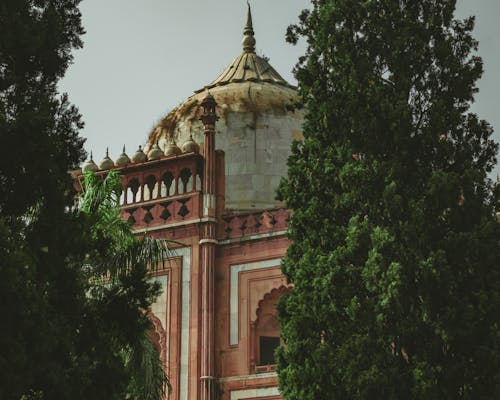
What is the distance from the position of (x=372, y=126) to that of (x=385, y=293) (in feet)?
8.38

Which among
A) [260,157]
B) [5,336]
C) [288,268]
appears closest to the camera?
[5,336]

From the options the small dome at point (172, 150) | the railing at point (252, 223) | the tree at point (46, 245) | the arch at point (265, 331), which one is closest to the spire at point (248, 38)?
the small dome at point (172, 150)

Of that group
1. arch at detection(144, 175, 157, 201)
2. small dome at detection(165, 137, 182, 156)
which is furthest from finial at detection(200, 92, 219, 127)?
arch at detection(144, 175, 157, 201)

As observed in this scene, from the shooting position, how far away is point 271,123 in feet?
87.8

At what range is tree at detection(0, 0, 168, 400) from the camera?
10.5 meters

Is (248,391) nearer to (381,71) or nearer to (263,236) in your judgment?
(263,236)

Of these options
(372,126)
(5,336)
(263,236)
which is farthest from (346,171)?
(263,236)

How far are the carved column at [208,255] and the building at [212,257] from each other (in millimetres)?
22

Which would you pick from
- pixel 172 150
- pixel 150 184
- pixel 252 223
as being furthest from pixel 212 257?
pixel 172 150

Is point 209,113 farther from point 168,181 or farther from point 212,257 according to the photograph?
point 212,257

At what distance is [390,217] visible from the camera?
48.9 ft

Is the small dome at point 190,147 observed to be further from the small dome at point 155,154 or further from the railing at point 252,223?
the railing at point 252,223

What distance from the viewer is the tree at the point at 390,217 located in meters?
14.0

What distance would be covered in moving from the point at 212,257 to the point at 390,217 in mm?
8725
